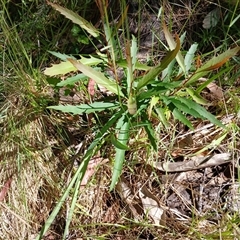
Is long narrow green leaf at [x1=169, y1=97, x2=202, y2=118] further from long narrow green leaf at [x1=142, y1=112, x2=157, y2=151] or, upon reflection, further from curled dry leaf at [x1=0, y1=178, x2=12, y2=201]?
curled dry leaf at [x1=0, y1=178, x2=12, y2=201]

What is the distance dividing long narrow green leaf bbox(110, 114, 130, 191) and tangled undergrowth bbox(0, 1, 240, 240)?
92 mm

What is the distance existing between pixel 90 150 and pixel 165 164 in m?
0.31

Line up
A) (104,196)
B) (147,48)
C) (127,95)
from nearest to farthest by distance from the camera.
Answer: (127,95), (104,196), (147,48)

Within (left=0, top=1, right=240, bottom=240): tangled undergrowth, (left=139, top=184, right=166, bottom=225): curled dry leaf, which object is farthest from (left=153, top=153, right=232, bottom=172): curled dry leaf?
(left=139, top=184, right=166, bottom=225): curled dry leaf

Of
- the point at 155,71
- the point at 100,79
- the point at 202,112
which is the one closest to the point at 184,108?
the point at 202,112

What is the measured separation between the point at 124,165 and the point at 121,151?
9.2 inches

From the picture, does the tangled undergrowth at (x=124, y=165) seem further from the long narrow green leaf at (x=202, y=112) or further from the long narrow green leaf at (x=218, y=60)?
the long narrow green leaf at (x=218, y=60)

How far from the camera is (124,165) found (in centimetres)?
158

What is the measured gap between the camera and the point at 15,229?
1634mm

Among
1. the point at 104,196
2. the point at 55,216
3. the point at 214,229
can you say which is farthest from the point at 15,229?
the point at 214,229

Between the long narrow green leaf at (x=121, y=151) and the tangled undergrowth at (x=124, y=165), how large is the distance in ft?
0.30

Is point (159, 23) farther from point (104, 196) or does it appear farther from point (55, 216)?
point (55, 216)

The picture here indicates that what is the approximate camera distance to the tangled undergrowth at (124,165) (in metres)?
1.54

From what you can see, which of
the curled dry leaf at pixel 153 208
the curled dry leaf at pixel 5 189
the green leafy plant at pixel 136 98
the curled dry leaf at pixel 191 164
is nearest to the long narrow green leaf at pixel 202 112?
the green leafy plant at pixel 136 98
